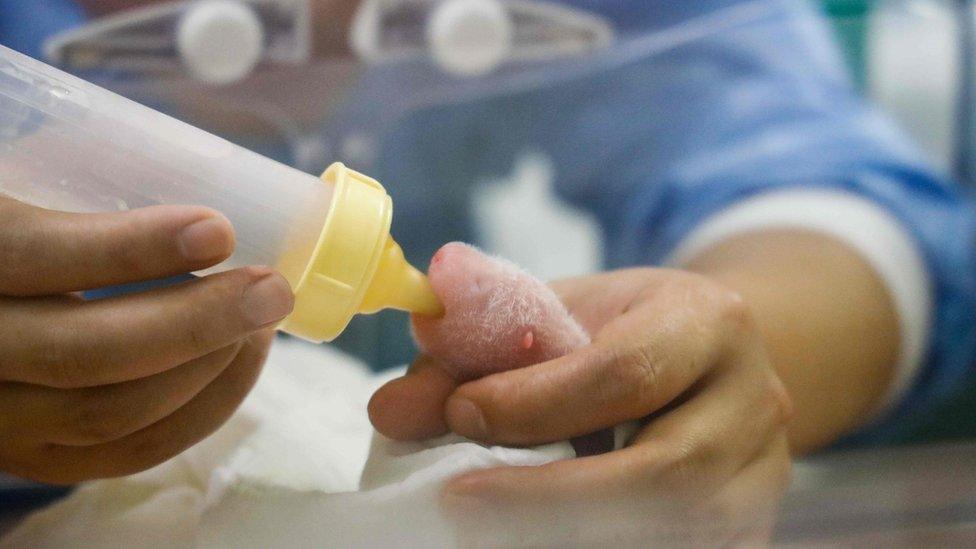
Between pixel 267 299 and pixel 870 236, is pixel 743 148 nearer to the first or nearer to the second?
pixel 870 236

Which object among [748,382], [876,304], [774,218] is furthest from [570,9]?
[748,382]

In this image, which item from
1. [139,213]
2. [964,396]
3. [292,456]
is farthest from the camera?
[964,396]

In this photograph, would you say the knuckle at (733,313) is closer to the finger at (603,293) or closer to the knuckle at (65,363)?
the finger at (603,293)

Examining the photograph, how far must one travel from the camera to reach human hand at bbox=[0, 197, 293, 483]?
265 mm

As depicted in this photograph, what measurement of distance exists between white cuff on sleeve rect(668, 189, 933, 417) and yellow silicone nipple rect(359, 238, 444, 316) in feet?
1.46

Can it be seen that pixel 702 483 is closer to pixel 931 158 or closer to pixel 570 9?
pixel 570 9

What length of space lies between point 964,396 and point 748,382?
0.53 m

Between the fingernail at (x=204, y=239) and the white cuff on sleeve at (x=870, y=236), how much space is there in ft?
1.70

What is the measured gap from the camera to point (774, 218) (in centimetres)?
70

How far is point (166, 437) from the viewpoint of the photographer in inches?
13.6

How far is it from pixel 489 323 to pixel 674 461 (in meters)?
0.09

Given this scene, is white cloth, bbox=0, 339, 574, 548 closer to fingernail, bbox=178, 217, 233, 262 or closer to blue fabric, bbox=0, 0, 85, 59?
fingernail, bbox=178, 217, 233, 262

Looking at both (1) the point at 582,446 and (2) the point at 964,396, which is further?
(2) the point at 964,396

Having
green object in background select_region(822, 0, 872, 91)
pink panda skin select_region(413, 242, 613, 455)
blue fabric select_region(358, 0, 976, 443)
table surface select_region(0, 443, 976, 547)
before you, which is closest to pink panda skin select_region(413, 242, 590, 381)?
pink panda skin select_region(413, 242, 613, 455)
